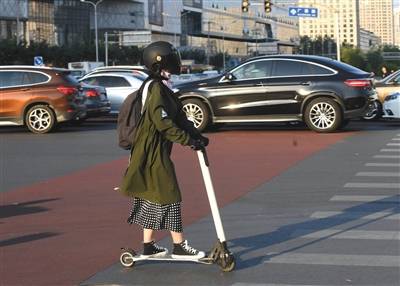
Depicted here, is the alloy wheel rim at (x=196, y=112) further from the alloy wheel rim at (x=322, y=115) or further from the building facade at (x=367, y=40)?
the building facade at (x=367, y=40)

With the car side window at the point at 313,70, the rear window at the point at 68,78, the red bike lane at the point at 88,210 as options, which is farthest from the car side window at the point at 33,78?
the car side window at the point at 313,70

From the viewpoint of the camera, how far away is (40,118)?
18.8 m

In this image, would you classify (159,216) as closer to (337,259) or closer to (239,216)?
(337,259)

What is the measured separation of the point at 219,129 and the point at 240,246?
12.4 m

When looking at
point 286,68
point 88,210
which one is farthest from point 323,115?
point 88,210

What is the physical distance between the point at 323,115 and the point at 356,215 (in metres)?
9.29

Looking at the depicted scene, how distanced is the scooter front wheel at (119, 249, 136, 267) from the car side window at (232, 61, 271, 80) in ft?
39.4

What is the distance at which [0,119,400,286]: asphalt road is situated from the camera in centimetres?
579

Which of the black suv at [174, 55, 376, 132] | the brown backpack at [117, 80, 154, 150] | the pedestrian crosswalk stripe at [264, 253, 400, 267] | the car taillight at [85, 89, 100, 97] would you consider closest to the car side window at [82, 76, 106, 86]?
the car taillight at [85, 89, 100, 97]

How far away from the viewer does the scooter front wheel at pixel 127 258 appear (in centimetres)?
587

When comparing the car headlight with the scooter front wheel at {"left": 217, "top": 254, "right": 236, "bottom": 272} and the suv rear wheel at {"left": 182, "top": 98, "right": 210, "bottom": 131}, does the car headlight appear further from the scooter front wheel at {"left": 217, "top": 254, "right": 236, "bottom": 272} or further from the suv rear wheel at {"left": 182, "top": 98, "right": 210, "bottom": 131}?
the scooter front wheel at {"left": 217, "top": 254, "right": 236, "bottom": 272}

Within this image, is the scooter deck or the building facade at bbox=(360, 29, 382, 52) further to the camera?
the building facade at bbox=(360, 29, 382, 52)

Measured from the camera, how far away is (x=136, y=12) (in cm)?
11269

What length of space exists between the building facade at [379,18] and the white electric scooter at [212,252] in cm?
10878
